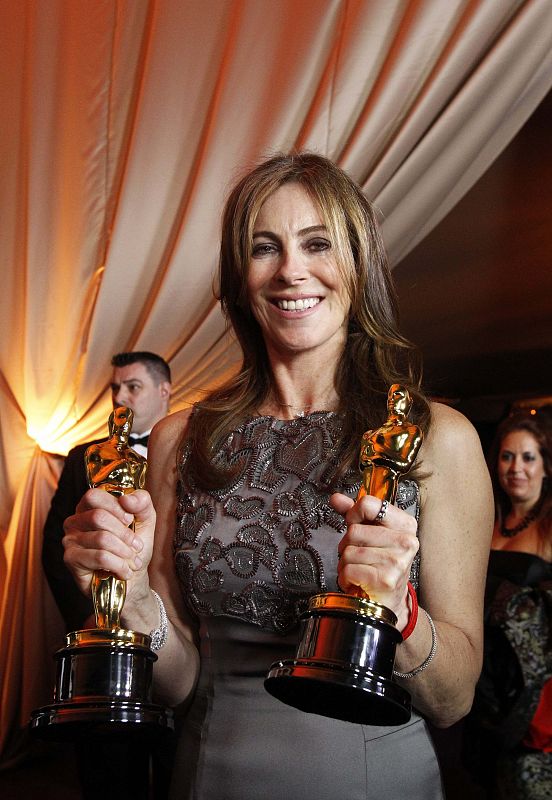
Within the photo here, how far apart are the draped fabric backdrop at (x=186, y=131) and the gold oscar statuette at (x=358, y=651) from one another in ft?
5.58

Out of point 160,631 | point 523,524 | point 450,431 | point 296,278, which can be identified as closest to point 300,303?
point 296,278

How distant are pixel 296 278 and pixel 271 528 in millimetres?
378

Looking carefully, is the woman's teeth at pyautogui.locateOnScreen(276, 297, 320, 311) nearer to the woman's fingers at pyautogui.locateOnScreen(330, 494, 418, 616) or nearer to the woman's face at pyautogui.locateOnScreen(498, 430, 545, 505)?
the woman's fingers at pyautogui.locateOnScreen(330, 494, 418, 616)

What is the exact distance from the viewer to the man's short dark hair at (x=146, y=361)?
10.3 feet

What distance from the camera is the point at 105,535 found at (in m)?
1.22

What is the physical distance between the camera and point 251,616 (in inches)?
57.7

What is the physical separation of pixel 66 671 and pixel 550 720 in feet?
6.39

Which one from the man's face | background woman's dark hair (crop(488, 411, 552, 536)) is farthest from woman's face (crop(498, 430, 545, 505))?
the man's face

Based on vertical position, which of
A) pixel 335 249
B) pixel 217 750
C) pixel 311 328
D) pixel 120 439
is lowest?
pixel 217 750

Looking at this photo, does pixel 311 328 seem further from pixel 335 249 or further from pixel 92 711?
pixel 92 711

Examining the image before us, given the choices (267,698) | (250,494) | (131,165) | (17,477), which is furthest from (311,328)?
(17,477)

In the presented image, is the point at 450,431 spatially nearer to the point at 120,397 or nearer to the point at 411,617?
the point at 411,617

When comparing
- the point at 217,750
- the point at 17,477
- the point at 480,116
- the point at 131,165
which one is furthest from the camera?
the point at 17,477

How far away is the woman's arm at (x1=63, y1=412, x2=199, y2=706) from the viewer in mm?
1225
